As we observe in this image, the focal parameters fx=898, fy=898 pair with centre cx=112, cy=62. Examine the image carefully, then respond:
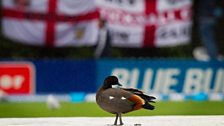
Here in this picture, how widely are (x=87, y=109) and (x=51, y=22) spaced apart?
5.98m

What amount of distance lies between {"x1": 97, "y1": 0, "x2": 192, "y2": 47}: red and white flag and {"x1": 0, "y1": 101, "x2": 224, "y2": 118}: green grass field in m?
4.07

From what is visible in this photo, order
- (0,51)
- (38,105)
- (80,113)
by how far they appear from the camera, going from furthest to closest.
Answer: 1. (0,51)
2. (38,105)
3. (80,113)

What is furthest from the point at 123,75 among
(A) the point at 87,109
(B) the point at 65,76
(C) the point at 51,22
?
(A) the point at 87,109

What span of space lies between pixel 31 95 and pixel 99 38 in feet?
9.81

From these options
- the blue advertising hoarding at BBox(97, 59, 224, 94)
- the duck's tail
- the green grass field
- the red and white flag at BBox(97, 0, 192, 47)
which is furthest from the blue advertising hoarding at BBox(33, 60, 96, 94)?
the duck's tail

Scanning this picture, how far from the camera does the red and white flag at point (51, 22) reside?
21.1 metres

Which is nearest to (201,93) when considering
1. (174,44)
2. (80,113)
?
(174,44)

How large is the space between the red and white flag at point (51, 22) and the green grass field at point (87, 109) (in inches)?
142

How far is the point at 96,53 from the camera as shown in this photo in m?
21.2

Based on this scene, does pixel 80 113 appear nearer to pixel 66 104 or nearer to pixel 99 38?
pixel 66 104

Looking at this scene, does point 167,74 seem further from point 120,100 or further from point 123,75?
point 120,100

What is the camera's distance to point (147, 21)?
21.7 m

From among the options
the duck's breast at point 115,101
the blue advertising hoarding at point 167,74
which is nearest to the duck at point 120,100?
the duck's breast at point 115,101

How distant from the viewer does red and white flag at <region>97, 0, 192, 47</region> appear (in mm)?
21562
